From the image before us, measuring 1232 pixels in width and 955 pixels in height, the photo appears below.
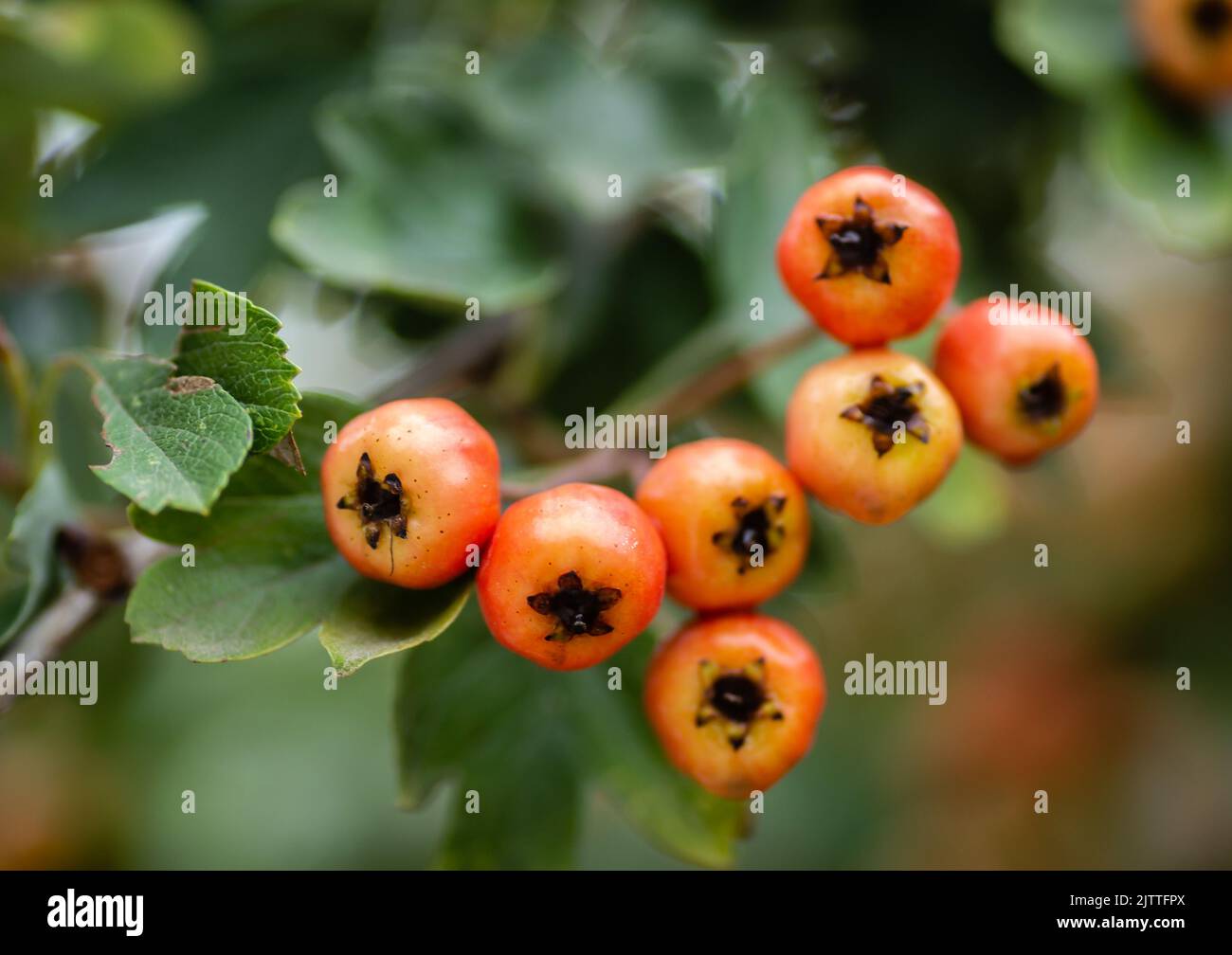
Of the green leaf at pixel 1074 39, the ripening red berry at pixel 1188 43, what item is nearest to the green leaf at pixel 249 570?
the green leaf at pixel 1074 39

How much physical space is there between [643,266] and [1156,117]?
1.91 feet

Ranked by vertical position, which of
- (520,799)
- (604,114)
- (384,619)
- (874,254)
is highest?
(604,114)

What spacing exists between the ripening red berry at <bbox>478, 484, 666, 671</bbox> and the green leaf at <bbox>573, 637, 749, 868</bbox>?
11.8 inches

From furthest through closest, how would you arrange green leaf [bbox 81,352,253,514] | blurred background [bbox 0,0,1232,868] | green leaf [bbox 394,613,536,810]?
blurred background [bbox 0,0,1232,868] < green leaf [bbox 394,613,536,810] < green leaf [bbox 81,352,253,514]

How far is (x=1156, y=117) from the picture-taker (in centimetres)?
112

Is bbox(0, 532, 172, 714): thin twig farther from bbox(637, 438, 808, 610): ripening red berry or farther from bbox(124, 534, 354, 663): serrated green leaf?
bbox(637, 438, 808, 610): ripening red berry

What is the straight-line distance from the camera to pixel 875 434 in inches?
24.6

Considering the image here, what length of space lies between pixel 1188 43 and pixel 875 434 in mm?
787

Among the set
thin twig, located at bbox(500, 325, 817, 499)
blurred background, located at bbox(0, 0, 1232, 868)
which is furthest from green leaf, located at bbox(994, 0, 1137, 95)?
thin twig, located at bbox(500, 325, 817, 499)

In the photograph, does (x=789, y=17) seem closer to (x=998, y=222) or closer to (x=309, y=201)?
(x=998, y=222)

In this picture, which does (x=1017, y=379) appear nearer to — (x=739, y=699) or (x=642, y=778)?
(x=739, y=699)

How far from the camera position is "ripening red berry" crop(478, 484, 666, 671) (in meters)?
0.57

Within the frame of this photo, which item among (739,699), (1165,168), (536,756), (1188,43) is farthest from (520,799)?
(1188,43)
